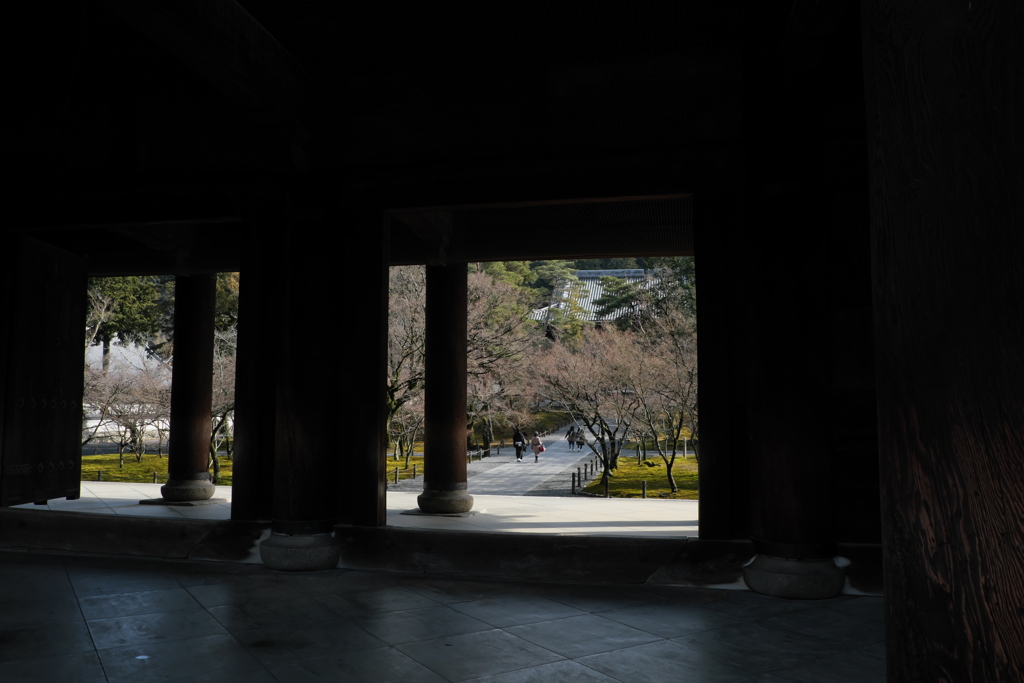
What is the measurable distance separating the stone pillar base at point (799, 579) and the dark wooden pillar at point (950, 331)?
14.3ft

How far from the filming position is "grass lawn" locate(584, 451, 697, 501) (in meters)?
21.0

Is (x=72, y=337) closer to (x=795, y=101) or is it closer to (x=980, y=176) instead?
(x=795, y=101)

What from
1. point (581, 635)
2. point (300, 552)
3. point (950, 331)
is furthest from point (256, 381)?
point (950, 331)

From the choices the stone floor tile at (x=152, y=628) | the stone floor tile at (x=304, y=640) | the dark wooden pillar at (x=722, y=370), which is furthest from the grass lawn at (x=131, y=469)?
the dark wooden pillar at (x=722, y=370)

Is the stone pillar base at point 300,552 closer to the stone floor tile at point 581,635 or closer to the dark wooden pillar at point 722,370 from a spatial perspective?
the stone floor tile at point 581,635

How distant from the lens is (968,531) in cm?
179

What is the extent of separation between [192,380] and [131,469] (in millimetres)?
15804

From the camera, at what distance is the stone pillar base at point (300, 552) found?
7.34 metres

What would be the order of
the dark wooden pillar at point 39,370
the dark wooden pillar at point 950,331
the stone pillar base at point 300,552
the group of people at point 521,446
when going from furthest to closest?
the group of people at point 521,446 < the dark wooden pillar at point 39,370 < the stone pillar base at point 300,552 < the dark wooden pillar at point 950,331

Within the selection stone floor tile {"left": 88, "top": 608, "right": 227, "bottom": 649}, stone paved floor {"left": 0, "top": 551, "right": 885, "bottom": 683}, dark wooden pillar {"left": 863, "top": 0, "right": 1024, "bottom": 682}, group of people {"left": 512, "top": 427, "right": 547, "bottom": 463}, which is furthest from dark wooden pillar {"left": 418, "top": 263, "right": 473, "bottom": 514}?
group of people {"left": 512, "top": 427, "right": 547, "bottom": 463}

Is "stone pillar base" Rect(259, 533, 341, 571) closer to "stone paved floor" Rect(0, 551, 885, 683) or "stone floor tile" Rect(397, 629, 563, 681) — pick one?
"stone paved floor" Rect(0, 551, 885, 683)

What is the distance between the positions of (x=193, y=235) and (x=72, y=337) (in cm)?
266

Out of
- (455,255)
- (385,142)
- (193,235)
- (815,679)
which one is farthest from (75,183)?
(815,679)

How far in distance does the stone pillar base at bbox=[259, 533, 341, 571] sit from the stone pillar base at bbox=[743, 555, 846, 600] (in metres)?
4.25
